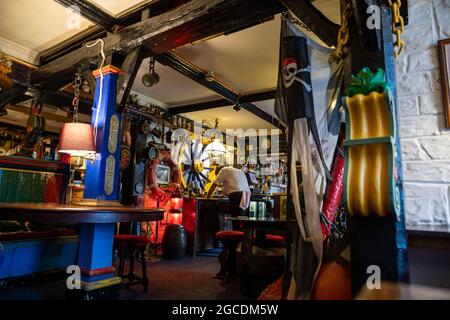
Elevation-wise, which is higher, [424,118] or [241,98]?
[241,98]

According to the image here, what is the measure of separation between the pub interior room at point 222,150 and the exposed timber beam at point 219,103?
0.03 meters

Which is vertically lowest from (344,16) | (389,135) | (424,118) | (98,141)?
(389,135)

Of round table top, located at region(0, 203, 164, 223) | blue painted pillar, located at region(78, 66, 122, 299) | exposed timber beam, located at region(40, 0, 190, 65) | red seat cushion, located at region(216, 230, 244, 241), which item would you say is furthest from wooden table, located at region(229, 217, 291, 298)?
exposed timber beam, located at region(40, 0, 190, 65)

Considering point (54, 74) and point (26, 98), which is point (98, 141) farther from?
point (26, 98)

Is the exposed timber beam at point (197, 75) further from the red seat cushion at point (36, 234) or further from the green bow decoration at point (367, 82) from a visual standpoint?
the red seat cushion at point (36, 234)

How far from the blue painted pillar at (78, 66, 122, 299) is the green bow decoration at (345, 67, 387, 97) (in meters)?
2.75

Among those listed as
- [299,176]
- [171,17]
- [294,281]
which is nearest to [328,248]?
[294,281]

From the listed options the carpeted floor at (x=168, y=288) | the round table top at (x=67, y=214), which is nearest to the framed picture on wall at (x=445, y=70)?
the round table top at (x=67, y=214)

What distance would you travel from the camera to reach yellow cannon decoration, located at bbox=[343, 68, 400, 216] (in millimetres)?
1029

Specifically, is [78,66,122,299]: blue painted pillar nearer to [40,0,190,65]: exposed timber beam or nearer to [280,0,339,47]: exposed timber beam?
[40,0,190,65]: exposed timber beam

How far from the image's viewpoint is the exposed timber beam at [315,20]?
2014mm

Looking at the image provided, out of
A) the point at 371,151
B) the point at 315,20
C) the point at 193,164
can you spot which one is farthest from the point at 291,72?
the point at 193,164

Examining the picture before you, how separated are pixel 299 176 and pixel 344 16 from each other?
0.89 meters
